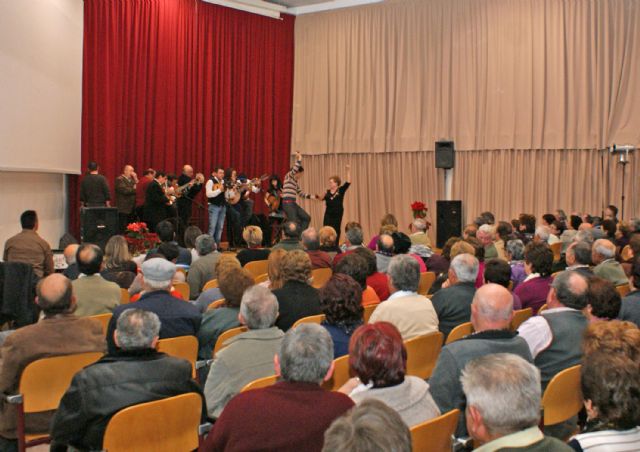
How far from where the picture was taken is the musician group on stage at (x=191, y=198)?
11391 mm

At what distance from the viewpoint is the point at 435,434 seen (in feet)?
7.73

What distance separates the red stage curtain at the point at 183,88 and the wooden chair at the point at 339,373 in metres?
9.56

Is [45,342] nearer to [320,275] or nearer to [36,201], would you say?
[320,275]

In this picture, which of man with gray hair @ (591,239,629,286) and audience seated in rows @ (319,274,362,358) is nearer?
audience seated in rows @ (319,274,362,358)

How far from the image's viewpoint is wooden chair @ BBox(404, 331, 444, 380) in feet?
11.8

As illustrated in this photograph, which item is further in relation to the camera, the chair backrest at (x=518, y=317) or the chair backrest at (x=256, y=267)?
the chair backrest at (x=256, y=267)

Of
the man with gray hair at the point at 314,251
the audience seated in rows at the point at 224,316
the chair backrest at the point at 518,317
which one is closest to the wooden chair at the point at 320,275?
the man with gray hair at the point at 314,251

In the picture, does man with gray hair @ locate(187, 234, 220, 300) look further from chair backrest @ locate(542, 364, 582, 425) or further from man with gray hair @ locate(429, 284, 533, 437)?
chair backrest @ locate(542, 364, 582, 425)

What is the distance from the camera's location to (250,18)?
14.8 metres

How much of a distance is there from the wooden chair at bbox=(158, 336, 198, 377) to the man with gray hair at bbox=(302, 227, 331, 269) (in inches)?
107

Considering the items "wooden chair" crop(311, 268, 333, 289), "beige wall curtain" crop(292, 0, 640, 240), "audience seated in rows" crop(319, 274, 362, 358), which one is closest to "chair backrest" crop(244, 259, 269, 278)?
"wooden chair" crop(311, 268, 333, 289)

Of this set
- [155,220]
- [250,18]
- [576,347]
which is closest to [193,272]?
[576,347]

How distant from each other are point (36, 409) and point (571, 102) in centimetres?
1119

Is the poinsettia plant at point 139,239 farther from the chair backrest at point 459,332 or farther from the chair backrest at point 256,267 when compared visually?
the chair backrest at point 459,332
